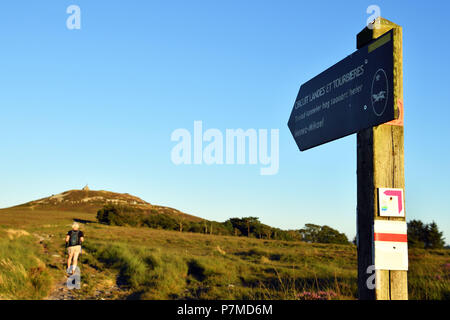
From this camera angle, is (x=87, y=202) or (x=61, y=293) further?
(x=87, y=202)

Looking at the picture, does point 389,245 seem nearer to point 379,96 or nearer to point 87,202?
point 379,96

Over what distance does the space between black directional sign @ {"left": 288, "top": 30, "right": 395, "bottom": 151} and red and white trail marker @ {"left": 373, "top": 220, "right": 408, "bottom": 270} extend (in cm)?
87

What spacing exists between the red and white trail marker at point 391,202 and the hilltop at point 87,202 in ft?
293

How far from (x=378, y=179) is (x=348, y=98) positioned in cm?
82

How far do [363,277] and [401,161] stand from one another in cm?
108

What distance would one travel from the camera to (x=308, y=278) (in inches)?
430

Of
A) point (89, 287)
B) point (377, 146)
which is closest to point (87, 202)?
point (89, 287)

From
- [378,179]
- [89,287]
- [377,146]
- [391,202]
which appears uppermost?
[377,146]

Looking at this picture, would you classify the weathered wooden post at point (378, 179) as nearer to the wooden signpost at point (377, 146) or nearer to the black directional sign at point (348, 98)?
the wooden signpost at point (377, 146)

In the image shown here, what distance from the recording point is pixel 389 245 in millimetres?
3377

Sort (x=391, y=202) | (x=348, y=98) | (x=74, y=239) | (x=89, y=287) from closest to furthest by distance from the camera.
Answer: (x=391, y=202)
(x=348, y=98)
(x=89, y=287)
(x=74, y=239)

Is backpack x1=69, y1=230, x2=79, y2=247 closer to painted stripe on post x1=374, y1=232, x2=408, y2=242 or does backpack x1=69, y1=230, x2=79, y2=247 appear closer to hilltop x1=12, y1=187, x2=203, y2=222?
painted stripe on post x1=374, y1=232, x2=408, y2=242
